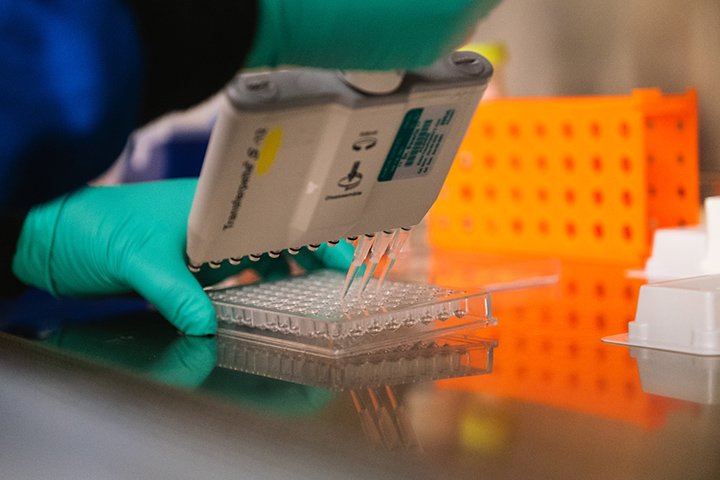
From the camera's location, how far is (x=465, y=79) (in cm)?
102

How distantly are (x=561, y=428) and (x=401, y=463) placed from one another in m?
0.15

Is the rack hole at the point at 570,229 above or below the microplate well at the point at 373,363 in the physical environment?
below

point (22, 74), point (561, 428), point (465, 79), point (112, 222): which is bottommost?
point (112, 222)

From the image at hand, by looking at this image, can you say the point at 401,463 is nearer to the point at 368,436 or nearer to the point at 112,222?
the point at 368,436

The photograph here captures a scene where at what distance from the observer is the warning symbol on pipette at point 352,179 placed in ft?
3.33

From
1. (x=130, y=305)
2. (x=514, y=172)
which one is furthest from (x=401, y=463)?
(x=514, y=172)

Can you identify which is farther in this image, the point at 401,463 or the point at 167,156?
the point at 167,156

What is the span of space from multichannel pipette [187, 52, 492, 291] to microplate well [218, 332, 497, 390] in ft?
0.38

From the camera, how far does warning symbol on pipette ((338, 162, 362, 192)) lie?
1.01 meters

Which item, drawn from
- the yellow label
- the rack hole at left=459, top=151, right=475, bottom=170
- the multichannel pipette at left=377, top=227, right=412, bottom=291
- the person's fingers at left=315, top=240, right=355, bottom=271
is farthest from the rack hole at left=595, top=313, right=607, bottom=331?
the rack hole at left=459, top=151, right=475, bottom=170

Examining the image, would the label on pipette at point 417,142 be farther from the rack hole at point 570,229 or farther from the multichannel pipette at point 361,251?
the rack hole at point 570,229

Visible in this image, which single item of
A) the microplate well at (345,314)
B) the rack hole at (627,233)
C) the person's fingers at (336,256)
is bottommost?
the rack hole at (627,233)

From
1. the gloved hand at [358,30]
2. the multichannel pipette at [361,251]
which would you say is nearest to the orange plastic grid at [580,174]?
A: the multichannel pipette at [361,251]

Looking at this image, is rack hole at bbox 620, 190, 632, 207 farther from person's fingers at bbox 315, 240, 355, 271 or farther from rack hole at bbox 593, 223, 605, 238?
person's fingers at bbox 315, 240, 355, 271
